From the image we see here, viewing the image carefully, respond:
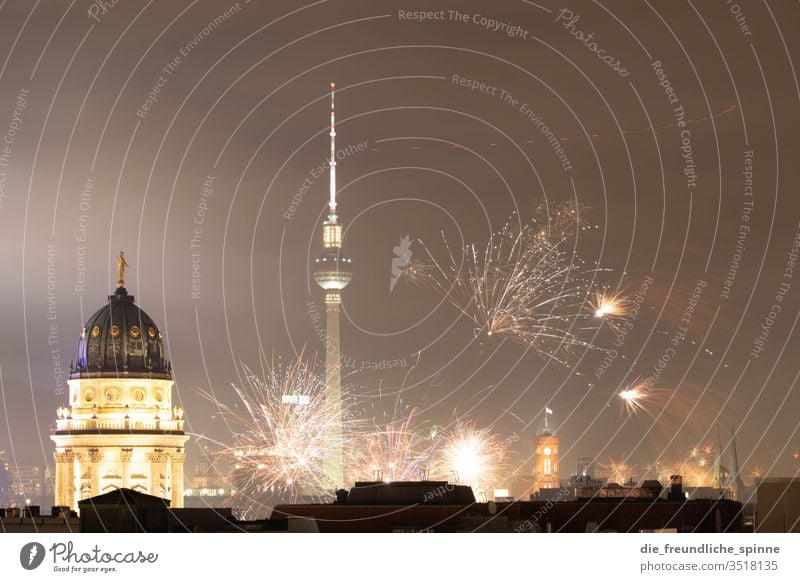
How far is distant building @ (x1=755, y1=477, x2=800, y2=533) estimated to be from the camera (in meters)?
88.8

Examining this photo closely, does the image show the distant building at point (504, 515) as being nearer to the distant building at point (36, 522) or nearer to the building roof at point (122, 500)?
the building roof at point (122, 500)

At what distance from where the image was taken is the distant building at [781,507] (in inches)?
3497

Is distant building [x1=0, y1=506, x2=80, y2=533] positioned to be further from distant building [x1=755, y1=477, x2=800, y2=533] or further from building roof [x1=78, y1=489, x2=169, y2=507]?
distant building [x1=755, y1=477, x2=800, y2=533]

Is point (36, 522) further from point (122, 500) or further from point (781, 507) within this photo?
point (781, 507)

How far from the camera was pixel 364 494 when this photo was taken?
130 m
